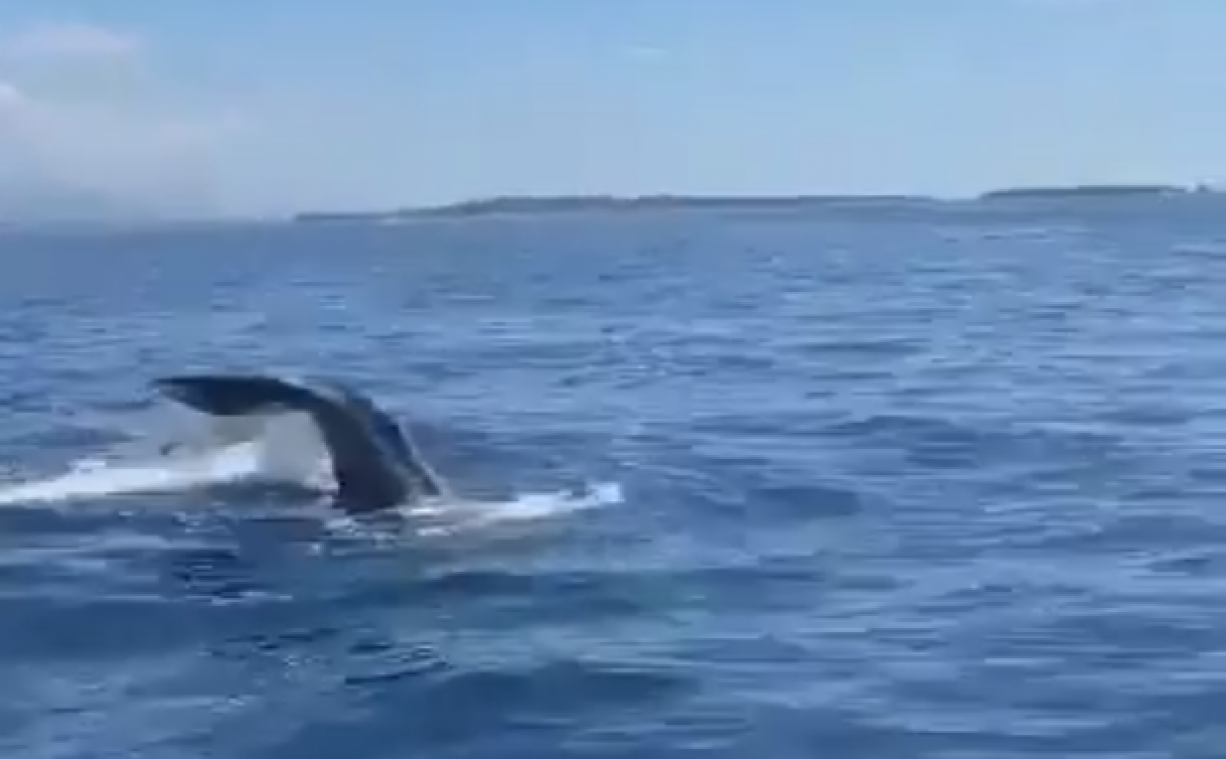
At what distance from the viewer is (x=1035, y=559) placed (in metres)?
15.2

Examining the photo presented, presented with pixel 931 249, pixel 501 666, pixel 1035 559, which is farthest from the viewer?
pixel 931 249

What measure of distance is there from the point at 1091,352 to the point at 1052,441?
13.0 metres

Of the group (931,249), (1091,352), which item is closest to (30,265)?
(931,249)

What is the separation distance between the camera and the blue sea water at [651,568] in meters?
11.0

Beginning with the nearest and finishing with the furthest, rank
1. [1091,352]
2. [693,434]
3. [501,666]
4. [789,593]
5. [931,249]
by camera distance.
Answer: [501,666], [789,593], [693,434], [1091,352], [931,249]

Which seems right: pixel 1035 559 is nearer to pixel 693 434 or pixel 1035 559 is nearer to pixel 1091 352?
pixel 693 434

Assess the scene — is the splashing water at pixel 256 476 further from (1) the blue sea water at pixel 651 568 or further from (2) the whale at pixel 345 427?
(2) the whale at pixel 345 427

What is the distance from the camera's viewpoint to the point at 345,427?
1627 centimetres

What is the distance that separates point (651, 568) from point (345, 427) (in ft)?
8.79

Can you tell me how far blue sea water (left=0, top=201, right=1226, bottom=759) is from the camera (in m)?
11.0

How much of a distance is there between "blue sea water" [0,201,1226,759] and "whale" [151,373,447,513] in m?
0.40

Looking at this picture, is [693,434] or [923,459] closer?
[923,459]

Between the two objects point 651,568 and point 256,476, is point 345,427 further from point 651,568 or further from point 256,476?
point 651,568

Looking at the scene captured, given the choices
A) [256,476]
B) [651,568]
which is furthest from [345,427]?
[651,568]
